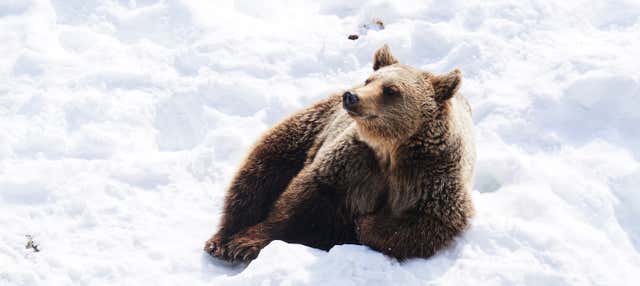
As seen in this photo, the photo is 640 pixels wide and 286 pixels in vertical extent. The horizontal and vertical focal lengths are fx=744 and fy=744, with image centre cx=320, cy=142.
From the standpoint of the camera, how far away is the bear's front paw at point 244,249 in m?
4.90

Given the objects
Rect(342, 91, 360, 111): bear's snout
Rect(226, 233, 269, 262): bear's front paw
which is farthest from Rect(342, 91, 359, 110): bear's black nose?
Rect(226, 233, 269, 262): bear's front paw

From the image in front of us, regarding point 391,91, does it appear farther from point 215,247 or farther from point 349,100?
point 215,247

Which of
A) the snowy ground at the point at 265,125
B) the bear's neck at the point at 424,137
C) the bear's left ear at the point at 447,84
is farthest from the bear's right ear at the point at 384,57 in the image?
the snowy ground at the point at 265,125

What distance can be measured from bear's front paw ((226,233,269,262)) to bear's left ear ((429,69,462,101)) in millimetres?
1497

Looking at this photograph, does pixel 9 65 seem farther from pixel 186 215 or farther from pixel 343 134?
pixel 343 134

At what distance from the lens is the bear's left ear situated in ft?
14.9

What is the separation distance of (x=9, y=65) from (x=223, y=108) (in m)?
1.98

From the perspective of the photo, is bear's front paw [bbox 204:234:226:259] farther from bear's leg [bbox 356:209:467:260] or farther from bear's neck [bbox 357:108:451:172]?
bear's neck [bbox 357:108:451:172]

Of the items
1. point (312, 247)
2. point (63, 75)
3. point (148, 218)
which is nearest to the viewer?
point (312, 247)

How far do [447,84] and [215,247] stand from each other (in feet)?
6.18

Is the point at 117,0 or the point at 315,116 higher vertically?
the point at 117,0

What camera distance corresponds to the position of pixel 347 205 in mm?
4934

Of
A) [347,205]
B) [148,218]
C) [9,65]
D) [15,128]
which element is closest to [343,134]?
[347,205]

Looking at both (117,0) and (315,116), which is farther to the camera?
(117,0)
